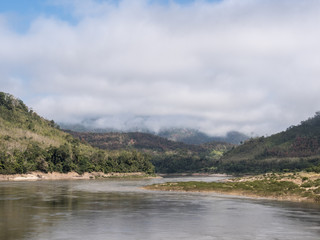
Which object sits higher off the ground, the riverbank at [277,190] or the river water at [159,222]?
the riverbank at [277,190]

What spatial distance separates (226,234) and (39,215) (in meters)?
27.3

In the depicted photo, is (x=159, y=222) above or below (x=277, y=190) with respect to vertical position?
below

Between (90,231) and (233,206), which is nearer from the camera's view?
(90,231)

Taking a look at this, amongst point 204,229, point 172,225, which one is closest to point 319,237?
point 204,229

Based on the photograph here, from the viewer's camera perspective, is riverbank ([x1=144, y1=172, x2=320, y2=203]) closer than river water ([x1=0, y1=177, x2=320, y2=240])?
No

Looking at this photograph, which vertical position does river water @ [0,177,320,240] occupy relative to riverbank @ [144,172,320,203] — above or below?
below

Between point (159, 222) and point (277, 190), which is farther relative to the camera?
point (277, 190)

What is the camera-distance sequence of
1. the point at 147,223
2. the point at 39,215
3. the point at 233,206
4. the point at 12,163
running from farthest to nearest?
the point at 12,163, the point at 233,206, the point at 39,215, the point at 147,223

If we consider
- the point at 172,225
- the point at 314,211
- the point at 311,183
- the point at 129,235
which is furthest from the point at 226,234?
the point at 311,183

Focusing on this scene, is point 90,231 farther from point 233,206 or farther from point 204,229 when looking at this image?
point 233,206

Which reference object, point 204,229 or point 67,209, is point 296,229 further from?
point 67,209

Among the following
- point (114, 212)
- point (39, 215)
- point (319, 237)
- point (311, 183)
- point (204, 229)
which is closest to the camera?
point (319, 237)

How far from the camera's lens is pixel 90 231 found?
140ft

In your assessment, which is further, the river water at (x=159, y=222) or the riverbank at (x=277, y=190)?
the riverbank at (x=277, y=190)
